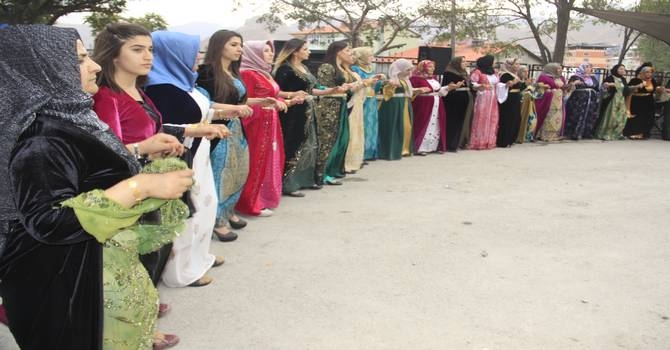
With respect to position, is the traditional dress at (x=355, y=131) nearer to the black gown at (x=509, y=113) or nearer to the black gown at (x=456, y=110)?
the black gown at (x=456, y=110)

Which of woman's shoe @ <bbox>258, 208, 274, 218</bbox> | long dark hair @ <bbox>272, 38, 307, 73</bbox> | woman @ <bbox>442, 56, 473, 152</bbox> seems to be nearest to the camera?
woman's shoe @ <bbox>258, 208, 274, 218</bbox>

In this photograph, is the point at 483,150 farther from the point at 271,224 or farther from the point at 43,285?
the point at 43,285

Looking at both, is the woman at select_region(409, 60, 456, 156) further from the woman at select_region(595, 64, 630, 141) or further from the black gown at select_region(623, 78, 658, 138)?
the black gown at select_region(623, 78, 658, 138)

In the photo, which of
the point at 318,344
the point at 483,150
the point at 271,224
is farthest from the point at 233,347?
the point at 483,150

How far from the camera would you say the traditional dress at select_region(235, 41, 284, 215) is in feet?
14.7

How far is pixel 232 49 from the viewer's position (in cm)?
378

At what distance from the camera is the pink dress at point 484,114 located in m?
8.61

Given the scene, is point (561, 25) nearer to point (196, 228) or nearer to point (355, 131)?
point (355, 131)

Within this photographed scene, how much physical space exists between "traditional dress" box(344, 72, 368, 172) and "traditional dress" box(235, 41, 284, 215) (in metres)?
1.95

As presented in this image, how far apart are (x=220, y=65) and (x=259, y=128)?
2.61 ft

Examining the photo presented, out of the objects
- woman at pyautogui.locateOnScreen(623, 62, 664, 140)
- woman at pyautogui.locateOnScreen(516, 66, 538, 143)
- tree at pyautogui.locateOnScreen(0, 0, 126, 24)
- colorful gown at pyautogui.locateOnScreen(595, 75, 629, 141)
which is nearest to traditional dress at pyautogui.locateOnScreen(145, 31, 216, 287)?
woman at pyautogui.locateOnScreen(516, 66, 538, 143)

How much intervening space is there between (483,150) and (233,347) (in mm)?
7009

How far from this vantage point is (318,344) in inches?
102

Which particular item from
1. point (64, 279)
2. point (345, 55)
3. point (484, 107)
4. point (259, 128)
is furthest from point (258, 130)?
point (484, 107)
